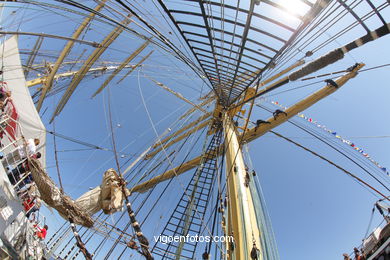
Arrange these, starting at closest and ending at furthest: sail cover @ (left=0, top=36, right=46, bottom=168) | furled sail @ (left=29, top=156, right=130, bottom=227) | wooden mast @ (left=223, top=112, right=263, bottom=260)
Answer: wooden mast @ (left=223, top=112, right=263, bottom=260) → furled sail @ (left=29, top=156, right=130, bottom=227) → sail cover @ (left=0, top=36, right=46, bottom=168)

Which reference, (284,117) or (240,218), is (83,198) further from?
(284,117)

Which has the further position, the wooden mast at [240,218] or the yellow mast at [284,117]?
the yellow mast at [284,117]

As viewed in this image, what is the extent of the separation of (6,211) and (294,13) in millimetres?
4589

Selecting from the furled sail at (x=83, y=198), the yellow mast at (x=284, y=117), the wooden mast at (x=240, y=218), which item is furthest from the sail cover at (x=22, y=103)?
the wooden mast at (x=240, y=218)

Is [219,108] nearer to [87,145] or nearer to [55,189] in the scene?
[87,145]

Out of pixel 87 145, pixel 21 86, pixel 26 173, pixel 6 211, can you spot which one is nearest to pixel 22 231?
pixel 6 211

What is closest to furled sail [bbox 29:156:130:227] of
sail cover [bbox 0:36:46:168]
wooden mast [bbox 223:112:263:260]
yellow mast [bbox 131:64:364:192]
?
sail cover [bbox 0:36:46:168]

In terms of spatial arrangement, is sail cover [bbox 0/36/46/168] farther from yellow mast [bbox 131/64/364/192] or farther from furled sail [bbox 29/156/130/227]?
yellow mast [bbox 131/64/364/192]

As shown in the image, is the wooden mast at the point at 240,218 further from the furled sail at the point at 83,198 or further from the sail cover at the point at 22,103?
the sail cover at the point at 22,103

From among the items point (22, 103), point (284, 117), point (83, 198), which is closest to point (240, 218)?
point (83, 198)

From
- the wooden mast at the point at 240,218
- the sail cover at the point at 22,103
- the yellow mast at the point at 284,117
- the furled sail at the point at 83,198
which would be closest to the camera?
the wooden mast at the point at 240,218

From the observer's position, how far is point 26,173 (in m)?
3.37

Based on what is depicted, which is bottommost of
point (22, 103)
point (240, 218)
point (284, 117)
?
point (240, 218)

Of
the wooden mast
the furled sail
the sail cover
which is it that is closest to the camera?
the wooden mast
